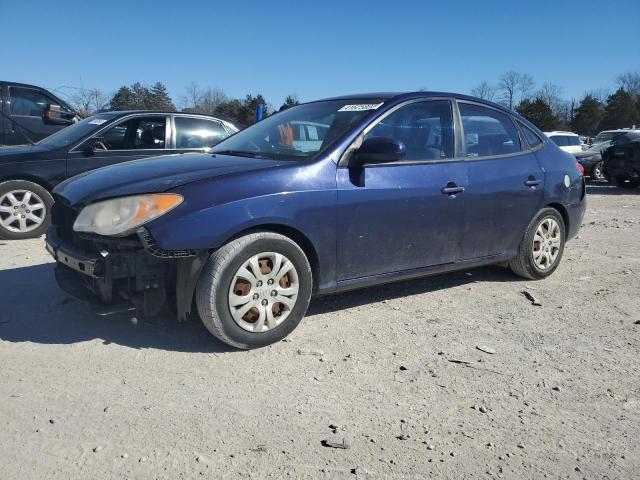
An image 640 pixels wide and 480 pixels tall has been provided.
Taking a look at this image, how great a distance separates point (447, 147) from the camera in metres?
4.48

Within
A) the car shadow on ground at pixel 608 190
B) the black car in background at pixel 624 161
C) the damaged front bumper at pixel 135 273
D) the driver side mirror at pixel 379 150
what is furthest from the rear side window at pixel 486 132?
the black car in background at pixel 624 161

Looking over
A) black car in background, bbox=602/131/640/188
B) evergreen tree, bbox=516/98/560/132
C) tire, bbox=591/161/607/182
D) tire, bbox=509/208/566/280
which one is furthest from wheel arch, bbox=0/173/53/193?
evergreen tree, bbox=516/98/560/132

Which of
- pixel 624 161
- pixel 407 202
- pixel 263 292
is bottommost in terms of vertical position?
pixel 263 292

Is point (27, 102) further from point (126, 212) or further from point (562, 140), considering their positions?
point (562, 140)

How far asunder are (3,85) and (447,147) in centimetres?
850

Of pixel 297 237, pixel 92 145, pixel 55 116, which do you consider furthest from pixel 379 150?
pixel 55 116

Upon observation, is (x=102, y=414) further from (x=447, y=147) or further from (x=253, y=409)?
(x=447, y=147)

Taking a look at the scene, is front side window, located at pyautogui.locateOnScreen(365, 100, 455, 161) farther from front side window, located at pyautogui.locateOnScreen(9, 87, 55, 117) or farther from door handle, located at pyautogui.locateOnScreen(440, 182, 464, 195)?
front side window, located at pyautogui.locateOnScreen(9, 87, 55, 117)

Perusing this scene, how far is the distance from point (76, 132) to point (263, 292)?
4.75 m

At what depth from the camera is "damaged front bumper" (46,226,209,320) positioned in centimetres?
324

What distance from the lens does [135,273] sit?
10.7ft

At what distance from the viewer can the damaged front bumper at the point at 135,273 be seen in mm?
3240

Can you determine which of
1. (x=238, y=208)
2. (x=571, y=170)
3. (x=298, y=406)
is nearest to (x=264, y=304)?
(x=238, y=208)

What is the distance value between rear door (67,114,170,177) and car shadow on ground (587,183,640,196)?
447 inches
